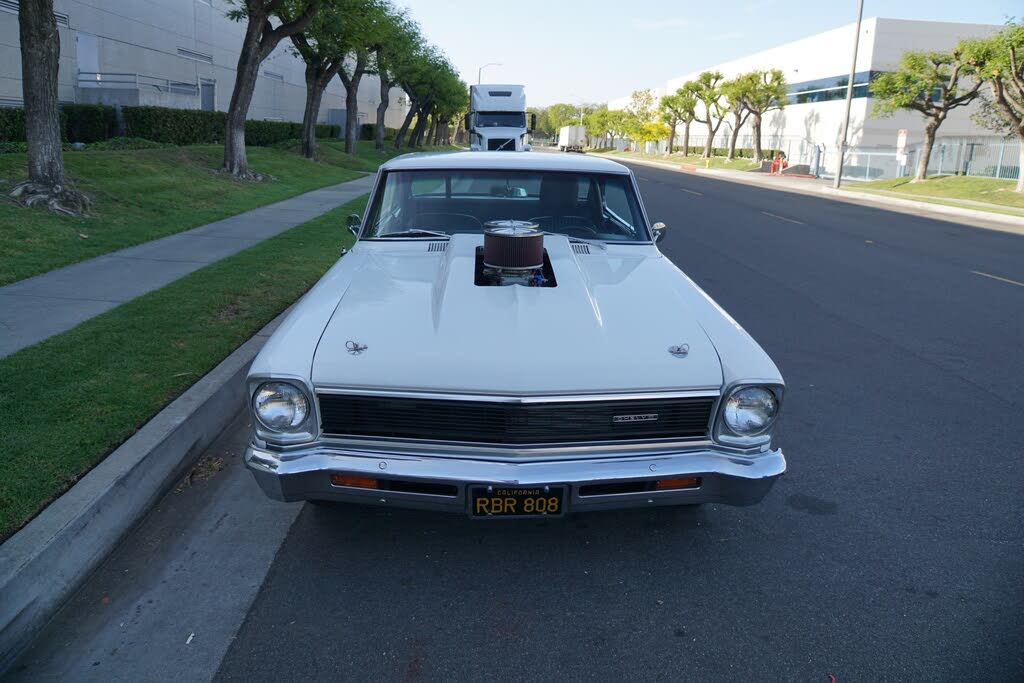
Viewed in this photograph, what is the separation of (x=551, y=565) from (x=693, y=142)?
91.1m

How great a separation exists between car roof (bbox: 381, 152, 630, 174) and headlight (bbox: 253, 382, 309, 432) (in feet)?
7.01

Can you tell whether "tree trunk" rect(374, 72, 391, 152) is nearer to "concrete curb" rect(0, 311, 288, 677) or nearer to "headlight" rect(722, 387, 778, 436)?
"concrete curb" rect(0, 311, 288, 677)

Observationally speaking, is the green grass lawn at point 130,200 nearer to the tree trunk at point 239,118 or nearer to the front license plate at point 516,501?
the tree trunk at point 239,118

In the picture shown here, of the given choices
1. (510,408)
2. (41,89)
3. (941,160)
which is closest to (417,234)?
(510,408)

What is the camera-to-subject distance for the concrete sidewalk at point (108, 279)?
5.99 meters

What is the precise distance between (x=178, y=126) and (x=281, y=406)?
25.6 meters

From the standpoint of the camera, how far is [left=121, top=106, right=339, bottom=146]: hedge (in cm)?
2308

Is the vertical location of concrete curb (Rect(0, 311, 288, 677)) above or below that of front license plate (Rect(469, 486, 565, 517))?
below

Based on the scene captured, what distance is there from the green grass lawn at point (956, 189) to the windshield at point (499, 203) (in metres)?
25.2

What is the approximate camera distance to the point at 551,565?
328cm

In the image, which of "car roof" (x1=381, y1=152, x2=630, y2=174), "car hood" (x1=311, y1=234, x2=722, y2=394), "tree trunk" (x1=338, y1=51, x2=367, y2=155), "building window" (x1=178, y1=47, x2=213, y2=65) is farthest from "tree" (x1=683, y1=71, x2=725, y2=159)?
"car hood" (x1=311, y1=234, x2=722, y2=394)

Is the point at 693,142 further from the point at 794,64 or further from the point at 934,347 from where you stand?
the point at 934,347

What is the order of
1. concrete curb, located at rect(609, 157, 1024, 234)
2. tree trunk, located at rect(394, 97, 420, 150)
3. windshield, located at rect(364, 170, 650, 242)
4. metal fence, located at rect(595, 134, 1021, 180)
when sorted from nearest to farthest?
windshield, located at rect(364, 170, 650, 242) < concrete curb, located at rect(609, 157, 1024, 234) < metal fence, located at rect(595, 134, 1021, 180) < tree trunk, located at rect(394, 97, 420, 150)

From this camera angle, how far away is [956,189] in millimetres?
30703
